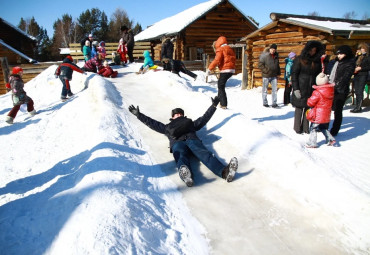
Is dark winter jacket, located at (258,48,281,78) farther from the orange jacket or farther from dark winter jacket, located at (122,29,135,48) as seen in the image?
dark winter jacket, located at (122,29,135,48)

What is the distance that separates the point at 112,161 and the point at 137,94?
4.75m

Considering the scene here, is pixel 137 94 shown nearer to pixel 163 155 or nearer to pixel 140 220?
pixel 163 155

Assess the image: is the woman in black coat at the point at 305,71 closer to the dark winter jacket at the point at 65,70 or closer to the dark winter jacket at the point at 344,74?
the dark winter jacket at the point at 344,74

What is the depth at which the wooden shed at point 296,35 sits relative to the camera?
990cm

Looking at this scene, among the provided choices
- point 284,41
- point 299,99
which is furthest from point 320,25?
point 299,99

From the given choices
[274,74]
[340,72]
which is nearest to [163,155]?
[340,72]

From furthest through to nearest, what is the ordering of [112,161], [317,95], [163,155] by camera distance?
[317,95], [163,155], [112,161]

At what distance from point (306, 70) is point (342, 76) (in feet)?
2.96

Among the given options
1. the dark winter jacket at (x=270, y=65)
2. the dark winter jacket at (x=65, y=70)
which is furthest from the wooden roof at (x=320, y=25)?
the dark winter jacket at (x=65, y=70)

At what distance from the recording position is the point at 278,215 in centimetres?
281

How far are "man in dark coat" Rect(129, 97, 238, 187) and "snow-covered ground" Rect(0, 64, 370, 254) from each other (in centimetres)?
18

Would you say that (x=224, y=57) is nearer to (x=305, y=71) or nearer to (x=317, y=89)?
A: (x=305, y=71)

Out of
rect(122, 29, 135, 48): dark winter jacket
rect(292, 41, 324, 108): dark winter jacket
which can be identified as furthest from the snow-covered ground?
rect(122, 29, 135, 48): dark winter jacket

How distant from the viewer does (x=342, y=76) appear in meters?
5.25
